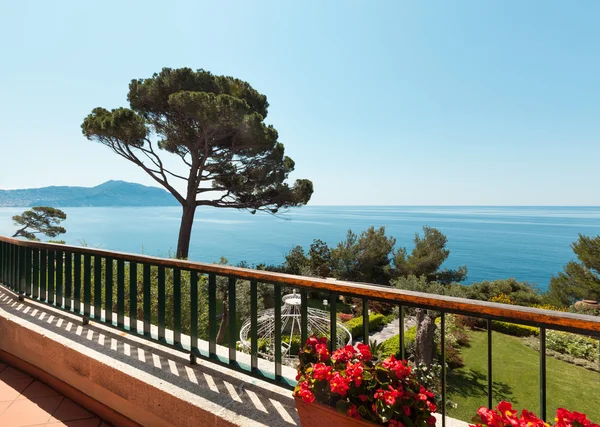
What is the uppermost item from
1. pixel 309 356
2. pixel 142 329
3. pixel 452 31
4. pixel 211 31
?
pixel 452 31

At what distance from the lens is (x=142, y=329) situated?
6.64 ft

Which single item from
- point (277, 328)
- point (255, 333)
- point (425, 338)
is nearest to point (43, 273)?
point (255, 333)

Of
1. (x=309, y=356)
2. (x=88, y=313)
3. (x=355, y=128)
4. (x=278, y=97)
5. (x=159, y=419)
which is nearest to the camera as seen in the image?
(x=309, y=356)

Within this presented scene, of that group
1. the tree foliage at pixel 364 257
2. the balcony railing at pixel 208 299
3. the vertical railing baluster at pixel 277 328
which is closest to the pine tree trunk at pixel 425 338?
the balcony railing at pixel 208 299

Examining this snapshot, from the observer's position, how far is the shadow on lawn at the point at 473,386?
7.14m

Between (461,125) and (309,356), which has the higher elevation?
(461,125)

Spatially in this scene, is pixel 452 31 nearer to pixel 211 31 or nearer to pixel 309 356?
pixel 211 31

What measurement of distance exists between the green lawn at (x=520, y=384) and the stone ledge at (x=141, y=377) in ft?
20.8

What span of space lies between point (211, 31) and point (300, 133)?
1139cm

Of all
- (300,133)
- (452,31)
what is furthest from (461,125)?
(452,31)

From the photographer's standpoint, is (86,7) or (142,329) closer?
(142,329)

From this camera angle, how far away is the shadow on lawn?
7145 mm

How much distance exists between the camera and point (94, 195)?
12225 centimetres

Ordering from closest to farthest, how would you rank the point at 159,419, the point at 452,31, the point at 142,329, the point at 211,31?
the point at 159,419 → the point at 142,329 → the point at 211,31 → the point at 452,31
